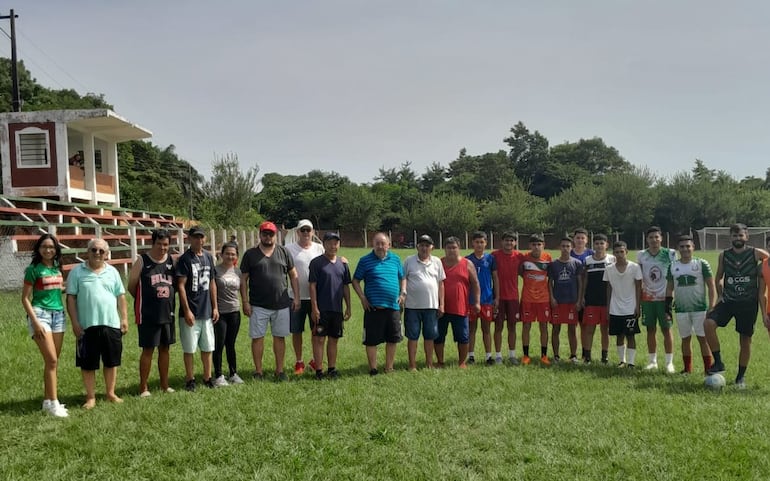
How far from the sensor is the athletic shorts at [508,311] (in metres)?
8.22

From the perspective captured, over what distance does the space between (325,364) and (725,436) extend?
493 cm

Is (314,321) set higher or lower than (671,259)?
lower

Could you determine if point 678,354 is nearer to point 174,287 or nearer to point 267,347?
point 267,347

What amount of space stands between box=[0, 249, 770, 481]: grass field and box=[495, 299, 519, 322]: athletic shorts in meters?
1.11

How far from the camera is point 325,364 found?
26.3ft

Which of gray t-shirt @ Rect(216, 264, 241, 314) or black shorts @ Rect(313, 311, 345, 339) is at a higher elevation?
gray t-shirt @ Rect(216, 264, 241, 314)

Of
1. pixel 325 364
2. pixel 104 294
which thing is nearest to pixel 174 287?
pixel 104 294

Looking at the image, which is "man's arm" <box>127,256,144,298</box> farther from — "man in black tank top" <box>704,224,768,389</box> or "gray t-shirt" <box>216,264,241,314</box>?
"man in black tank top" <box>704,224,768,389</box>

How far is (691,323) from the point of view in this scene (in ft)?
25.4

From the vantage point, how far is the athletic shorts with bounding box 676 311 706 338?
25.0ft

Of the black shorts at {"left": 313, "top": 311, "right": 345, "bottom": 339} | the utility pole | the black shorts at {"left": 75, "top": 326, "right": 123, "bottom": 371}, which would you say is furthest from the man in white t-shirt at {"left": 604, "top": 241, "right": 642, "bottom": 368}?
the utility pole

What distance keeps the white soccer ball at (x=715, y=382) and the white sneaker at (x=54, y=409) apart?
727 cm

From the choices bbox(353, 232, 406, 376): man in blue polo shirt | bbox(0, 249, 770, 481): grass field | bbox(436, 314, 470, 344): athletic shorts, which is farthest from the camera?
bbox(436, 314, 470, 344): athletic shorts

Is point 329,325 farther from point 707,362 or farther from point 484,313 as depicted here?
point 707,362
